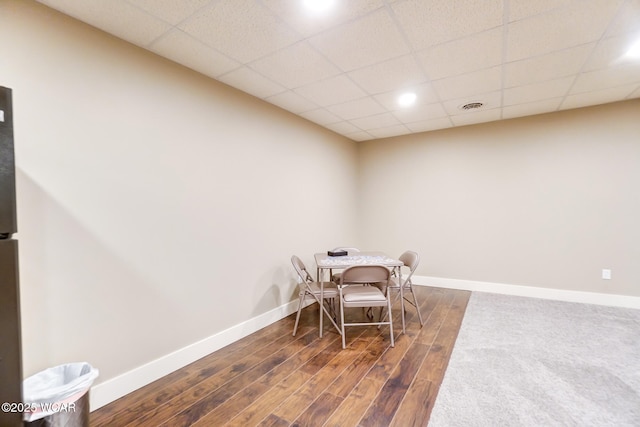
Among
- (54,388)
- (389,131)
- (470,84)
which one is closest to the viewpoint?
(54,388)

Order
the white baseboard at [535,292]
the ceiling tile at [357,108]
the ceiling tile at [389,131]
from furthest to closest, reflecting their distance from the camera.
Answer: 1. the ceiling tile at [389,131]
2. the white baseboard at [535,292]
3. the ceiling tile at [357,108]

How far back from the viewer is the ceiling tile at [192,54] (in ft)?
6.73

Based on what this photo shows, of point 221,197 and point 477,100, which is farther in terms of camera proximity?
point 477,100

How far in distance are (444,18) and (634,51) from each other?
5.89 feet

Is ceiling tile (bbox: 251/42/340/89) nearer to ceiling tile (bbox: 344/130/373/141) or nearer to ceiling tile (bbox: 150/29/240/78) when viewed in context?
ceiling tile (bbox: 150/29/240/78)

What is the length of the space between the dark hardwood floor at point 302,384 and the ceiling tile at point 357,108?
8.49 ft

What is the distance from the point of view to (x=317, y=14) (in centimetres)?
180

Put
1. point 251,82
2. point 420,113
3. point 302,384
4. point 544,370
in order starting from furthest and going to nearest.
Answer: point 420,113, point 251,82, point 544,370, point 302,384

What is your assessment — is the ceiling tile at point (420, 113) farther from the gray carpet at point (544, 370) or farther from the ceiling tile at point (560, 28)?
the gray carpet at point (544, 370)

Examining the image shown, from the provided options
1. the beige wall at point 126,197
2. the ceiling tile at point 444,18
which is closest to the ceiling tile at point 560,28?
the ceiling tile at point 444,18

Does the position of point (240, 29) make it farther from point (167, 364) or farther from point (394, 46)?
point (167, 364)

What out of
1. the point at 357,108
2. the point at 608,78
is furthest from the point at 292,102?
the point at 608,78

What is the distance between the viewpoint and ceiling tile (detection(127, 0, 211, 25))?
5.51 ft

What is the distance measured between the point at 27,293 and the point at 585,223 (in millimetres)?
5502
